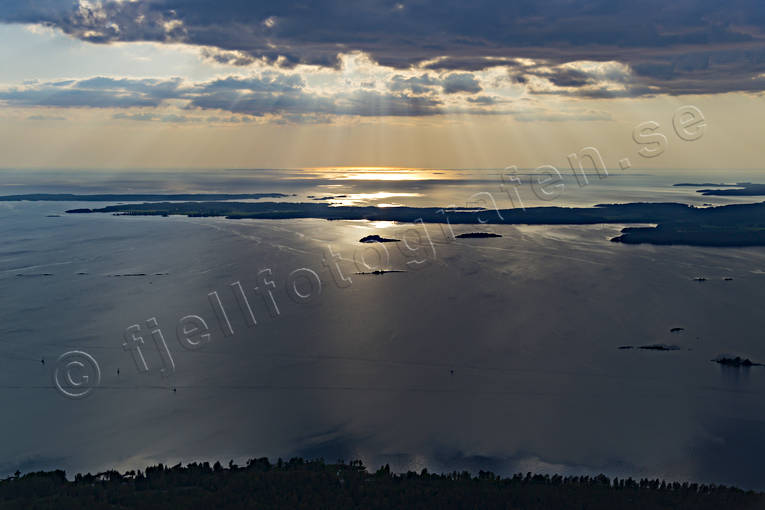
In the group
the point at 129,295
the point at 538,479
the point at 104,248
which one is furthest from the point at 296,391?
the point at 104,248

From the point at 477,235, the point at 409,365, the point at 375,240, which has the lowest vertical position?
the point at 477,235

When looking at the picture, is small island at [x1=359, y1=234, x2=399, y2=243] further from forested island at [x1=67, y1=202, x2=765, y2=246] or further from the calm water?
forested island at [x1=67, y1=202, x2=765, y2=246]

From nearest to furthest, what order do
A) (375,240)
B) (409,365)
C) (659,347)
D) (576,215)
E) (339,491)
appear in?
1. (339,491)
2. (409,365)
3. (659,347)
4. (375,240)
5. (576,215)

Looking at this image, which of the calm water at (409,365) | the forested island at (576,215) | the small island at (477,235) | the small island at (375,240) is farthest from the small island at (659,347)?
the small island at (477,235)

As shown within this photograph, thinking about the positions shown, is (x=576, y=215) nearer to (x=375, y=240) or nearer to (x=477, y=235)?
(x=477, y=235)

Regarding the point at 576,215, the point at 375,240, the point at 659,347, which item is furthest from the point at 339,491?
the point at 576,215

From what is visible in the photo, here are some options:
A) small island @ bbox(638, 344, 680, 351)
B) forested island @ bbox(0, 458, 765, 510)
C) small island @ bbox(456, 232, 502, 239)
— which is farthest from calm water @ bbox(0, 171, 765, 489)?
small island @ bbox(456, 232, 502, 239)

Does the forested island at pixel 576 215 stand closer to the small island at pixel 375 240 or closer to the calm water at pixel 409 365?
the calm water at pixel 409 365
